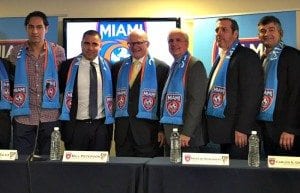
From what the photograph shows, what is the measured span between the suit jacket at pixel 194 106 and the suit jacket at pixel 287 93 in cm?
48

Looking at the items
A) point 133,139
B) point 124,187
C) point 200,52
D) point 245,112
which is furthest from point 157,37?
point 124,187

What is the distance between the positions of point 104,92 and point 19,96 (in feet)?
2.05

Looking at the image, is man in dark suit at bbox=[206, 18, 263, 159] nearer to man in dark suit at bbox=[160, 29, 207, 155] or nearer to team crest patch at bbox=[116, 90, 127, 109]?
man in dark suit at bbox=[160, 29, 207, 155]

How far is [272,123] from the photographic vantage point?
2.81 metres

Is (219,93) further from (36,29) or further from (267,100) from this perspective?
(36,29)

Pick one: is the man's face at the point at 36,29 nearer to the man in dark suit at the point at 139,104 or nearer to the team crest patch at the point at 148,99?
the man in dark suit at the point at 139,104

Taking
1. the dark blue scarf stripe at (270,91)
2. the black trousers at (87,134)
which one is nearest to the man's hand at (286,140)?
the dark blue scarf stripe at (270,91)

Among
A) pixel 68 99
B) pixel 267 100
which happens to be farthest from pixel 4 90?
pixel 267 100

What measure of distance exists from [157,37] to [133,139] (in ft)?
5.00

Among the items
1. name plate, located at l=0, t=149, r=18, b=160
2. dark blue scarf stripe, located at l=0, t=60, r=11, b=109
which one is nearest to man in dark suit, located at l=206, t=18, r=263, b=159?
name plate, located at l=0, t=149, r=18, b=160

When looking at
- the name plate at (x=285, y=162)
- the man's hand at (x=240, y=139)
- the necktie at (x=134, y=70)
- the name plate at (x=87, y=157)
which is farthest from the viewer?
→ the necktie at (x=134, y=70)

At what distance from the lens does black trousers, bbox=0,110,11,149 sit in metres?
3.16

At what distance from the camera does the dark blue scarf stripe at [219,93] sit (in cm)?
282

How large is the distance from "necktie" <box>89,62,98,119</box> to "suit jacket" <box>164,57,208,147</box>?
0.53 m
